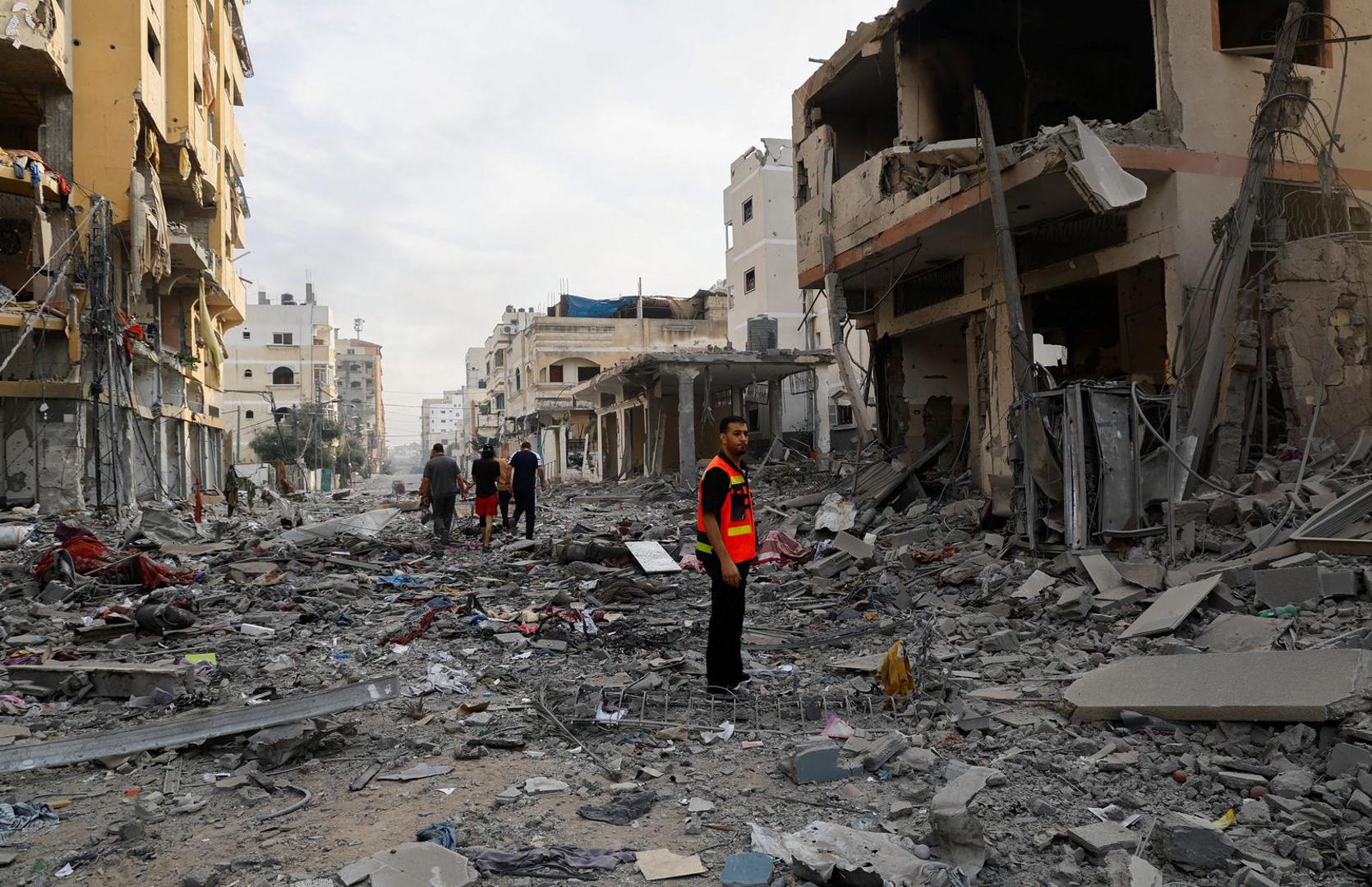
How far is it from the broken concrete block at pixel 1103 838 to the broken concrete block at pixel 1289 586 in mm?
3597

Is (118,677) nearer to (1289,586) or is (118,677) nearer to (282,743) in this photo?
(282,743)

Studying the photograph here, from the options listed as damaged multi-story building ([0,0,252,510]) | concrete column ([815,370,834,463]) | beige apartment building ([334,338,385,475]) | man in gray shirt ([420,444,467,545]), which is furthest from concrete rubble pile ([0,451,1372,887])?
beige apartment building ([334,338,385,475])

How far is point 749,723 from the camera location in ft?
15.6

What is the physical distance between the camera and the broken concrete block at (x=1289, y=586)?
19.1 feet

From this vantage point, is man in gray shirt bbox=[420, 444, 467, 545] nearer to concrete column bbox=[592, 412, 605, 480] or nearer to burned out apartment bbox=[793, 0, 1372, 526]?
burned out apartment bbox=[793, 0, 1372, 526]

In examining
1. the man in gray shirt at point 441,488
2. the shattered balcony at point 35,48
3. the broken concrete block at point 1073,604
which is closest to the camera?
the broken concrete block at point 1073,604

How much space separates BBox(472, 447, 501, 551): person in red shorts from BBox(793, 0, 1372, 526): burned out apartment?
663 cm

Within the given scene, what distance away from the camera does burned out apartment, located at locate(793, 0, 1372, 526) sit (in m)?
9.20

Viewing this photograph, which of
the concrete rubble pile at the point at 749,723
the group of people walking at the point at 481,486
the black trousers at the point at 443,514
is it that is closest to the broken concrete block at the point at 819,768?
the concrete rubble pile at the point at 749,723

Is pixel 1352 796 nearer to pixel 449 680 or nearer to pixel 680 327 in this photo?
pixel 449 680

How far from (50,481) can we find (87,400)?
1755 mm

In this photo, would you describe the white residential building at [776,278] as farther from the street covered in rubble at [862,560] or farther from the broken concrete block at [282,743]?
the broken concrete block at [282,743]

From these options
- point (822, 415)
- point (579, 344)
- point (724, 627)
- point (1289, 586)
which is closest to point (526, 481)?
point (724, 627)

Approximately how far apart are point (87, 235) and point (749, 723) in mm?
19126
